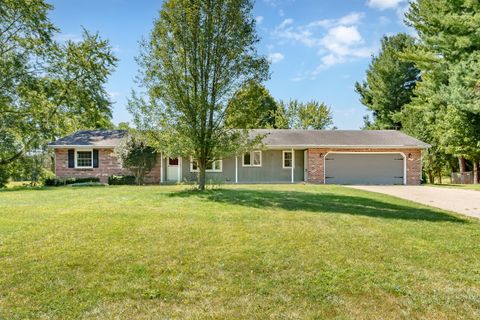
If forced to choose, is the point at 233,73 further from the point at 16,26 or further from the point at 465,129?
the point at 465,129

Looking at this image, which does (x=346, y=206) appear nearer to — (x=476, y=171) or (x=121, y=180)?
(x=121, y=180)

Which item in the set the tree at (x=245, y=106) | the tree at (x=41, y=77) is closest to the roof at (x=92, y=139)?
the tree at (x=245, y=106)

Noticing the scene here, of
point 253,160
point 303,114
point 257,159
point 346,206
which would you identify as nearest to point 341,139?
point 257,159

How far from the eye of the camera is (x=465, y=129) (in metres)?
20.6

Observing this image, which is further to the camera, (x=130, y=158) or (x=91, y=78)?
(x=130, y=158)

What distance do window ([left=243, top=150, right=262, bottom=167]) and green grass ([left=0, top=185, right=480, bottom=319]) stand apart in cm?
1360

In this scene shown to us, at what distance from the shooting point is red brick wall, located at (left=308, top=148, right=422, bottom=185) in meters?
20.6

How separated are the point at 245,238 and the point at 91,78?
344 centimetres

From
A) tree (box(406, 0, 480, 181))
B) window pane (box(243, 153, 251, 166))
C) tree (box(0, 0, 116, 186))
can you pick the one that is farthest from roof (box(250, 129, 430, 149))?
tree (box(0, 0, 116, 186))

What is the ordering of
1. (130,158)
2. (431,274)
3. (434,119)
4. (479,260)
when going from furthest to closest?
(434,119), (130,158), (479,260), (431,274)

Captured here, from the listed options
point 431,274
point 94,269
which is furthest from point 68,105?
point 431,274

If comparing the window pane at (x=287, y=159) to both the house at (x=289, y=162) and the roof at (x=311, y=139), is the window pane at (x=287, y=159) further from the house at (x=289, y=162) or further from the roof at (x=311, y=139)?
the roof at (x=311, y=139)

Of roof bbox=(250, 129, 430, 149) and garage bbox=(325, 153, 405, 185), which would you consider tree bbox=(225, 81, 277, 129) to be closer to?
roof bbox=(250, 129, 430, 149)

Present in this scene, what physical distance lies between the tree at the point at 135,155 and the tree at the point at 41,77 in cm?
1380
